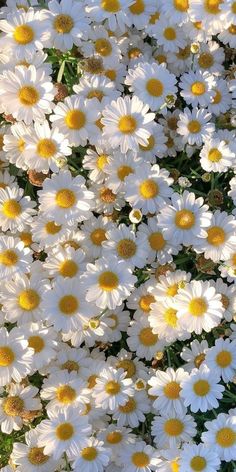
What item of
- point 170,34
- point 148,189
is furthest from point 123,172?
point 170,34

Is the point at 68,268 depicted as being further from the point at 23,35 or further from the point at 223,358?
the point at 23,35

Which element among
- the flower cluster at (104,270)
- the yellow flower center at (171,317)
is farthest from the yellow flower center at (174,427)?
the yellow flower center at (171,317)

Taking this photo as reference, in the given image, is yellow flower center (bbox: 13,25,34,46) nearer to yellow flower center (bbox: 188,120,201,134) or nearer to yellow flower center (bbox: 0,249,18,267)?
yellow flower center (bbox: 188,120,201,134)

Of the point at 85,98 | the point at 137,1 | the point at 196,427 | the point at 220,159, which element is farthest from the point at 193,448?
the point at 137,1

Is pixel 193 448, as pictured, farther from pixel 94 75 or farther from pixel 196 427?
pixel 94 75

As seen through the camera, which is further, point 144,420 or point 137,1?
point 137,1

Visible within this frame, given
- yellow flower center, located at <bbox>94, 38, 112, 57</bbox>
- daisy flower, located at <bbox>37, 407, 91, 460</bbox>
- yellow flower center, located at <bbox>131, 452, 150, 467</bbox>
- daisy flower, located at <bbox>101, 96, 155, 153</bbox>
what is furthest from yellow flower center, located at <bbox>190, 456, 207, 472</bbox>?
yellow flower center, located at <bbox>94, 38, 112, 57</bbox>
